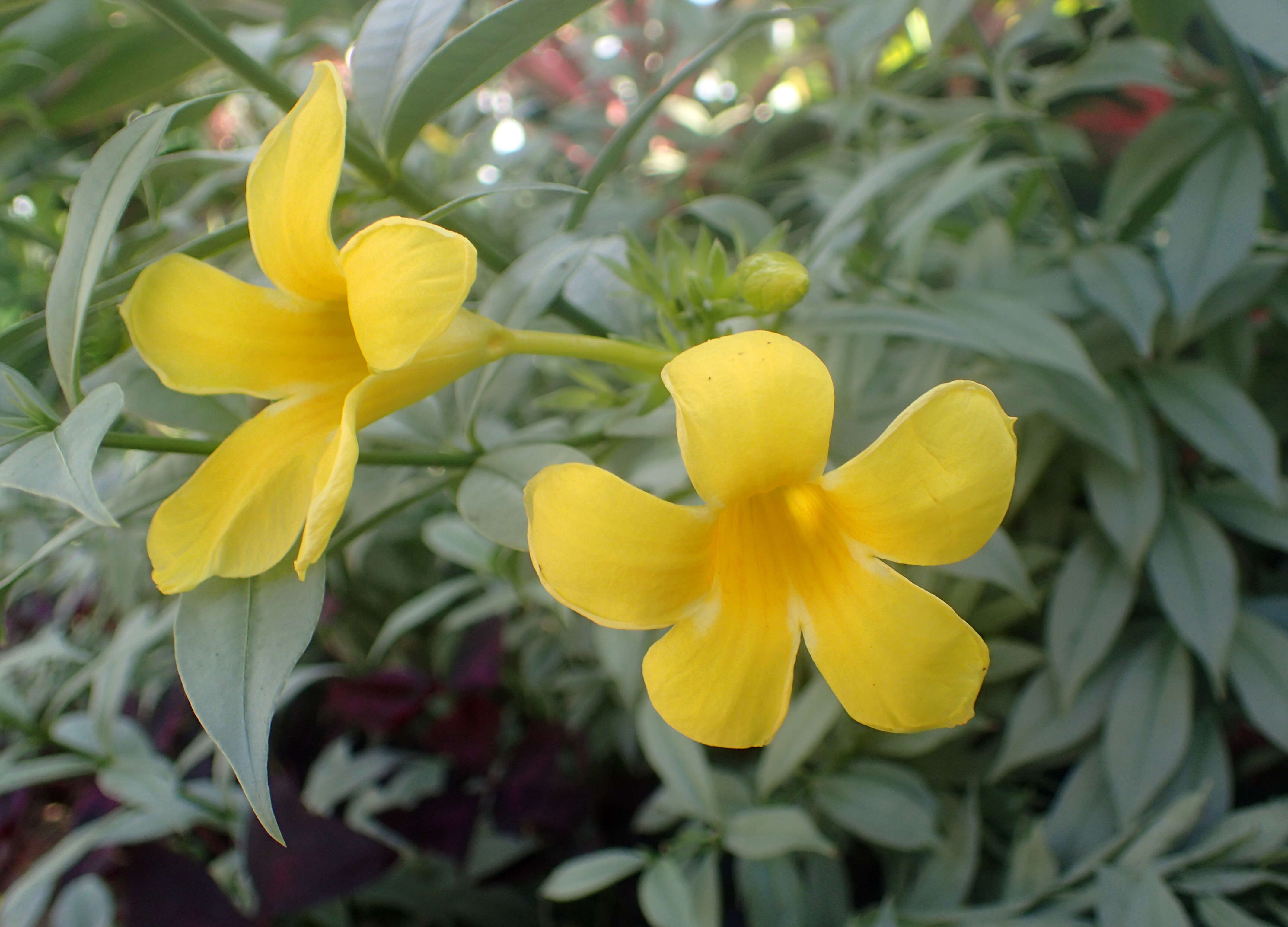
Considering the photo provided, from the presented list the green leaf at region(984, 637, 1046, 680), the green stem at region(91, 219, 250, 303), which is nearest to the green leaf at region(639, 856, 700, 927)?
the green leaf at region(984, 637, 1046, 680)

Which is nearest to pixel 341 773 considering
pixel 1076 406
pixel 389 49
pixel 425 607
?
pixel 425 607

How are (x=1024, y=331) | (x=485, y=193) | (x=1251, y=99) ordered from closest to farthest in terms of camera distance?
(x=485, y=193)
(x=1024, y=331)
(x=1251, y=99)

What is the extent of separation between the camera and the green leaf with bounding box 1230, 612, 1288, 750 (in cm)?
73

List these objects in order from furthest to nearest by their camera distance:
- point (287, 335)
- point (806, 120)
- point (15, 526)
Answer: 1. point (806, 120)
2. point (15, 526)
3. point (287, 335)

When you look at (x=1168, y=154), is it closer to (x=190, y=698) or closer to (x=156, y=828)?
(x=190, y=698)

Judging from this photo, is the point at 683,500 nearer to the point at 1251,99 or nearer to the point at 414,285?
the point at 414,285

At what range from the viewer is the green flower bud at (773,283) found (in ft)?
1.62

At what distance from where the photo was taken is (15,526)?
1.03 metres

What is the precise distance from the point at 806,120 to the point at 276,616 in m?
1.43

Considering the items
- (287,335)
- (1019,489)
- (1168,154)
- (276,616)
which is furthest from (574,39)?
(276,616)

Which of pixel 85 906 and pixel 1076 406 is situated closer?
pixel 1076 406

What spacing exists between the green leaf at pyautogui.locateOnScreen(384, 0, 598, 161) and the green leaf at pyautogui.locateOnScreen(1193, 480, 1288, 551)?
0.78 m

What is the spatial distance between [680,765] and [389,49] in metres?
0.67

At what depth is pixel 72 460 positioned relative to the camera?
1.29 ft
